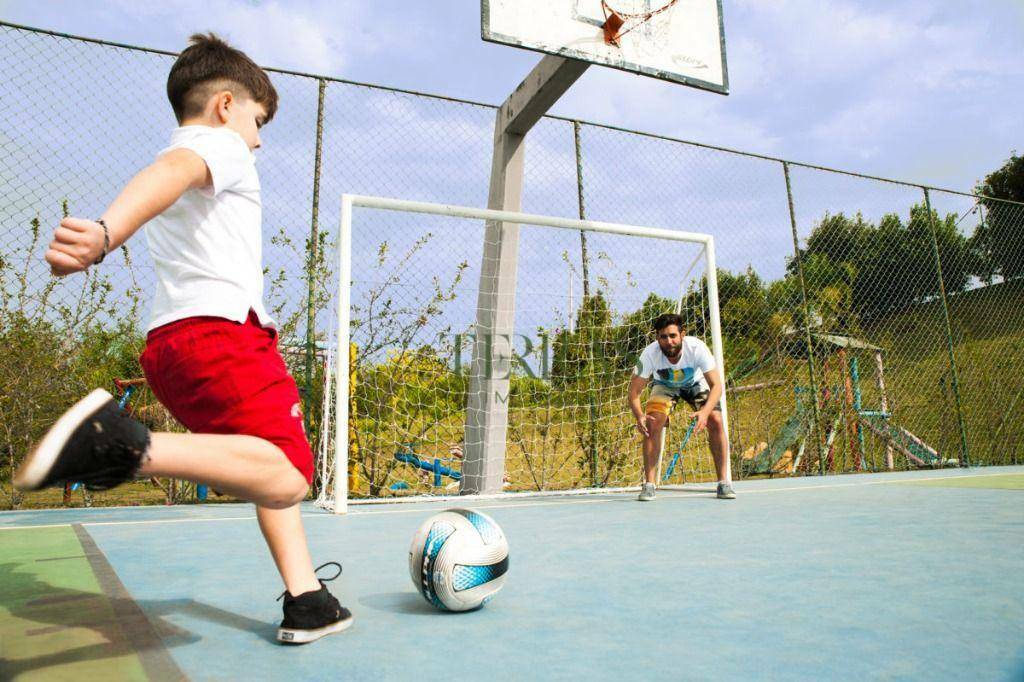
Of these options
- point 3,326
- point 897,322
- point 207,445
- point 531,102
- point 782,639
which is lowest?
point 782,639

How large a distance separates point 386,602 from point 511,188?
4340 mm

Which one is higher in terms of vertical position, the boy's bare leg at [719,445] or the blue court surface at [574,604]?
the boy's bare leg at [719,445]

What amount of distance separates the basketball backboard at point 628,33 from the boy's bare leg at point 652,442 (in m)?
2.53

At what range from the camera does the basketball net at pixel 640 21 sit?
16.6 ft

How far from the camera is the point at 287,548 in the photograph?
1.58 meters

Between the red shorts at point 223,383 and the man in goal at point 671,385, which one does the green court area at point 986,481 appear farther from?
the red shorts at point 223,383

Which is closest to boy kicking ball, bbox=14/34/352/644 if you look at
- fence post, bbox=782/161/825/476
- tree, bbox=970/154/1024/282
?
fence post, bbox=782/161/825/476

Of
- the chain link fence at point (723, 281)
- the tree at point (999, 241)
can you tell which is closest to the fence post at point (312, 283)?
the chain link fence at point (723, 281)

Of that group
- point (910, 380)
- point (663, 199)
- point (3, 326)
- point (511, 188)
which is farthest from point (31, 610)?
point (910, 380)

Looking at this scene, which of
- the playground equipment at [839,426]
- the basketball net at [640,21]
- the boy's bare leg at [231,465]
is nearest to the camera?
the boy's bare leg at [231,465]

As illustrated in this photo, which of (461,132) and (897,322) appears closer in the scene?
(461,132)

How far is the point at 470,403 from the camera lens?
5660 mm

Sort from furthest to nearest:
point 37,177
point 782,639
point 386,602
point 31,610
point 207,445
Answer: point 37,177
point 386,602
point 31,610
point 782,639
point 207,445

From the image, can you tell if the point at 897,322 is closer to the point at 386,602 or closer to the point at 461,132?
the point at 461,132
